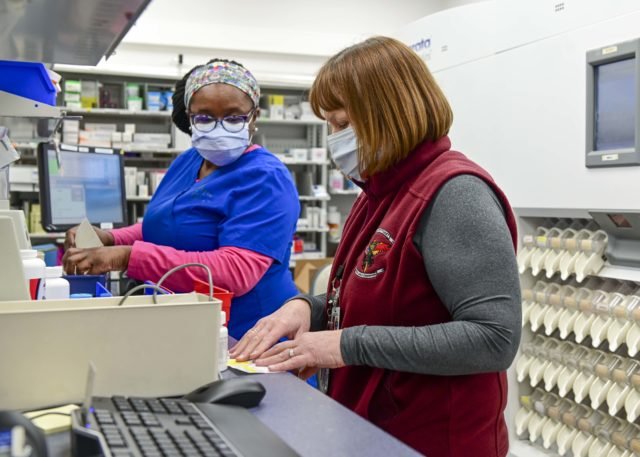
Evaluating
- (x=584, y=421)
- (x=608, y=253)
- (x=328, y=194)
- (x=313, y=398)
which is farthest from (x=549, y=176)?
(x=328, y=194)

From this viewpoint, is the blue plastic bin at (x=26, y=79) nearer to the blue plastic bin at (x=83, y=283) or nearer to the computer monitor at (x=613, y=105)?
the blue plastic bin at (x=83, y=283)

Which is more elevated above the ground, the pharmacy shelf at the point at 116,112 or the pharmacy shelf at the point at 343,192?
the pharmacy shelf at the point at 116,112

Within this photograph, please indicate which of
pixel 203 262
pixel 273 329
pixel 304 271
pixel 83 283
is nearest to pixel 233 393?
pixel 273 329

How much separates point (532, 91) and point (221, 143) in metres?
1.56

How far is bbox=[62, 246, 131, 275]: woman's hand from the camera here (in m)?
1.84

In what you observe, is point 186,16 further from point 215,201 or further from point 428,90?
point 428,90

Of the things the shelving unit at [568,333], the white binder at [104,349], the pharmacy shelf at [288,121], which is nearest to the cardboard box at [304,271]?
the pharmacy shelf at [288,121]

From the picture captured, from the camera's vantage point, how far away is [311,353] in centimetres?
129

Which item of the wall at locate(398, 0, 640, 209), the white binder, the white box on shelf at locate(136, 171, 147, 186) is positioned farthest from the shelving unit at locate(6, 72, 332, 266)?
the white binder

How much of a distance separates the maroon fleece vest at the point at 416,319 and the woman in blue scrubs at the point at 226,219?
604mm

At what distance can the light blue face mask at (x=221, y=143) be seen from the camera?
83.6 inches

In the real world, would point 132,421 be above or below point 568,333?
above

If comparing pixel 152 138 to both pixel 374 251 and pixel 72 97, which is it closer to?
pixel 72 97

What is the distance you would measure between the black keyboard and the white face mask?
65 cm
